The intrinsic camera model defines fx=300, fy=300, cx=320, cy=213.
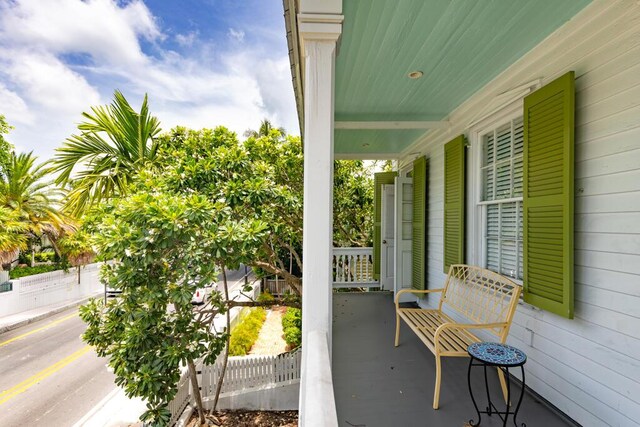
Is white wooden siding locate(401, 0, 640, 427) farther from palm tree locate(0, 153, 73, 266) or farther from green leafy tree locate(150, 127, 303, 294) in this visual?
palm tree locate(0, 153, 73, 266)

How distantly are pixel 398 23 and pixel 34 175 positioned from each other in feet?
47.4

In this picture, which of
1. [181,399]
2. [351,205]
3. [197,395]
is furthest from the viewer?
[351,205]

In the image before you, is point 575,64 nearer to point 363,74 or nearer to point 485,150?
point 485,150

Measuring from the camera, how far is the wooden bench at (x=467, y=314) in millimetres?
2057

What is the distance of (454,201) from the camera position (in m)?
3.46

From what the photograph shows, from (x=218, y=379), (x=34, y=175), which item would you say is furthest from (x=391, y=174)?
(x=34, y=175)

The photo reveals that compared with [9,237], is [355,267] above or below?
below

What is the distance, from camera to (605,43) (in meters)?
1.73

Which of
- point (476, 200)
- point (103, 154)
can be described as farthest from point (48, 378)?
point (476, 200)

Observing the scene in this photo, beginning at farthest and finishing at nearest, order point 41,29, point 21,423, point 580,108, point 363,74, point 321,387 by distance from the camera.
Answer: point 41,29 → point 21,423 → point 363,74 → point 580,108 → point 321,387

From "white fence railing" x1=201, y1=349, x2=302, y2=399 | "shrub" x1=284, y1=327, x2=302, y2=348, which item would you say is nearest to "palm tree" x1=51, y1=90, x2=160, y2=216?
"white fence railing" x1=201, y1=349, x2=302, y2=399

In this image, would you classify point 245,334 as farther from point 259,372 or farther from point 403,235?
point 403,235

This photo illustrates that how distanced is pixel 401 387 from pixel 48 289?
13347 mm

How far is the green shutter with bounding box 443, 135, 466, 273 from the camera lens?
10.8 ft
